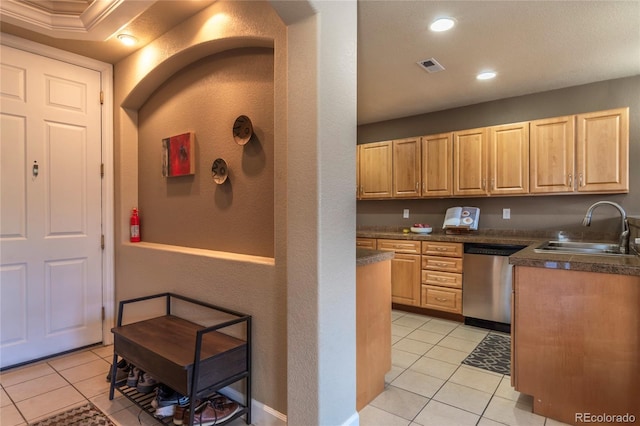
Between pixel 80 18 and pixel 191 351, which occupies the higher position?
pixel 80 18

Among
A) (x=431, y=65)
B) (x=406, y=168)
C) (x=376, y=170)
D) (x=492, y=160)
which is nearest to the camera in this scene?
(x=431, y=65)

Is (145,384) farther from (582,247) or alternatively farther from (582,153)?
(582,153)

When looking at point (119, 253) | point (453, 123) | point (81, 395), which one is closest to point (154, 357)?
point (81, 395)

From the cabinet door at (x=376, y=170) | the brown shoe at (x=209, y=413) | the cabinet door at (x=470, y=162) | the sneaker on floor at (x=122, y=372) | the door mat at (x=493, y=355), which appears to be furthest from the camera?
the cabinet door at (x=376, y=170)

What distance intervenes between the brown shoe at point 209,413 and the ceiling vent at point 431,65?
2.90 metres

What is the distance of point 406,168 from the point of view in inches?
171

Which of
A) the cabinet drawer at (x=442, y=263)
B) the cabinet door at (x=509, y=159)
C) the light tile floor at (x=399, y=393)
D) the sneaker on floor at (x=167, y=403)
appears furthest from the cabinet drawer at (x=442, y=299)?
the sneaker on floor at (x=167, y=403)

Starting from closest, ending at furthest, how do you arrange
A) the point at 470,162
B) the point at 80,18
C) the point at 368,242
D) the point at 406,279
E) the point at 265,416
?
the point at 265,416 → the point at 80,18 → the point at 470,162 → the point at 406,279 → the point at 368,242

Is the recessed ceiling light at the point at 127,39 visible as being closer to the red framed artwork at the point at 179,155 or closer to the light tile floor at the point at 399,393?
the red framed artwork at the point at 179,155

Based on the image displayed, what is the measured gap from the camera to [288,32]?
5.37 feet

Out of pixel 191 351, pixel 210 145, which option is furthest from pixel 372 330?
pixel 210 145

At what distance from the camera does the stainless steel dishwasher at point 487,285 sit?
329cm

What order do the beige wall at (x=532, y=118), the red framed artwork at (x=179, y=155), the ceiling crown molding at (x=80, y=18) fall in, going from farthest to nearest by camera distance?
the beige wall at (x=532, y=118) < the red framed artwork at (x=179, y=155) < the ceiling crown molding at (x=80, y=18)

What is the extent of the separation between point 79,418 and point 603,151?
4529 millimetres
